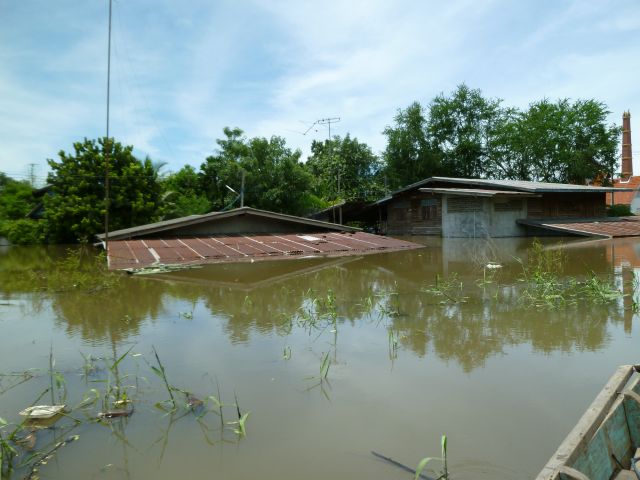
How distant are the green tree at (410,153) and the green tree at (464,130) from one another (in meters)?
0.97

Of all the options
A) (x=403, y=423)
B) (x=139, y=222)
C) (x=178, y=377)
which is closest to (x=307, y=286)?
(x=178, y=377)

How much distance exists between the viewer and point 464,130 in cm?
3603

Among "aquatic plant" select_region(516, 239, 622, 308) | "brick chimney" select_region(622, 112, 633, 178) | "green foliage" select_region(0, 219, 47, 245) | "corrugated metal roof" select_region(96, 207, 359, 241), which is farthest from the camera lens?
"brick chimney" select_region(622, 112, 633, 178)

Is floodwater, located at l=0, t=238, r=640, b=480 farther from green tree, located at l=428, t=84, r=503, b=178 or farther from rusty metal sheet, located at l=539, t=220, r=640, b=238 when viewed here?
green tree, located at l=428, t=84, r=503, b=178

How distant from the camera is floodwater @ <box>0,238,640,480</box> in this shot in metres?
2.56

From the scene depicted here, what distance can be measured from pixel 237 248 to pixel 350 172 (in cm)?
2211

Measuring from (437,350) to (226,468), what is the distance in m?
2.37

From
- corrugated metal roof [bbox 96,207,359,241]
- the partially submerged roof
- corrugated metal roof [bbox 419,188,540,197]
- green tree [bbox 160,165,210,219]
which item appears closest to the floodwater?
corrugated metal roof [bbox 96,207,359,241]

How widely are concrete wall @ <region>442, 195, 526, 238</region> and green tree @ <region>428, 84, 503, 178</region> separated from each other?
14.1 m

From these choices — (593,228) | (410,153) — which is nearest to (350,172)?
(410,153)

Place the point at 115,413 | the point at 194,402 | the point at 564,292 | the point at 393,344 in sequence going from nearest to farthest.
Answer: the point at 115,413 → the point at 194,402 → the point at 393,344 → the point at 564,292

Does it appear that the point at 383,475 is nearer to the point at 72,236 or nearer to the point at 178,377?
the point at 178,377

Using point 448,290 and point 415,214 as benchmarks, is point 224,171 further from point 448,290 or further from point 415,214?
point 448,290

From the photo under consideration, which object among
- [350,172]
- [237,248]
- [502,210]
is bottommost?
[237,248]
